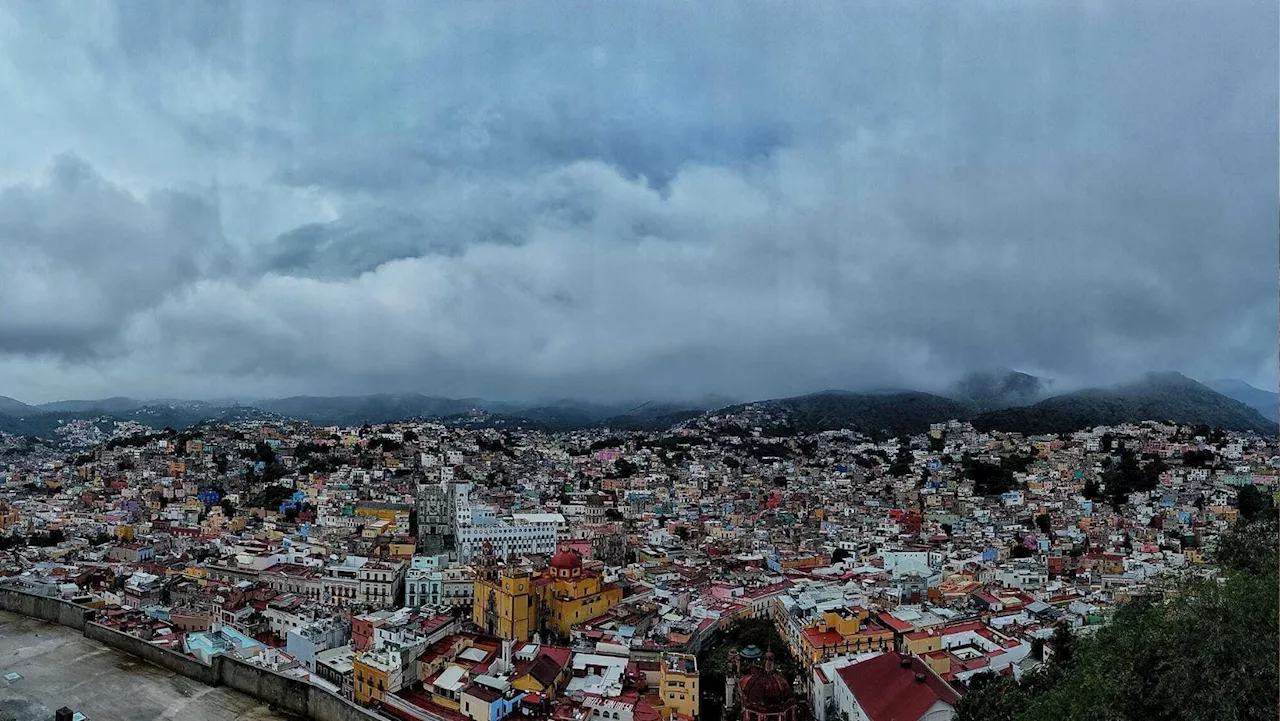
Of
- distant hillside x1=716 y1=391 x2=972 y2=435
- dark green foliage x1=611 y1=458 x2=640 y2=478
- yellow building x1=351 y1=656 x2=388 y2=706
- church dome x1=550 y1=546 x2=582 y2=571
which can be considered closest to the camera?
yellow building x1=351 y1=656 x2=388 y2=706

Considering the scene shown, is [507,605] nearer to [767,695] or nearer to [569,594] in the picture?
[569,594]

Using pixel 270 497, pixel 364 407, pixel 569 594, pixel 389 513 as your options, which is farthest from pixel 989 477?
pixel 364 407

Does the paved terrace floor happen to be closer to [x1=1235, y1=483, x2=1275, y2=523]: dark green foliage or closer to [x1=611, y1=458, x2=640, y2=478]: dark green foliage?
[x1=1235, y1=483, x2=1275, y2=523]: dark green foliage

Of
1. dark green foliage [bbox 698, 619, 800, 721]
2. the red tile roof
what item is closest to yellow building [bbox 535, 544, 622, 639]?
dark green foliage [bbox 698, 619, 800, 721]

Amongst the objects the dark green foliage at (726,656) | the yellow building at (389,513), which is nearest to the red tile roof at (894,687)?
the dark green foliage at (726,656)

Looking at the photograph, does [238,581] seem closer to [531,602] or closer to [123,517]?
[531,602]

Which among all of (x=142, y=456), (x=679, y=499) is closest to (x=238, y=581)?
(x=679, y=499)

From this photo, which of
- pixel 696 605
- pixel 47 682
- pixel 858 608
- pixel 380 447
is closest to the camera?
pixel 47 682
